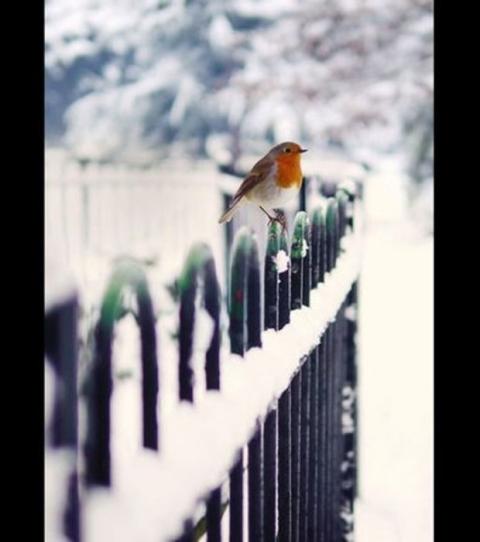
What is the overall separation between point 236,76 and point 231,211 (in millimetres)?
328

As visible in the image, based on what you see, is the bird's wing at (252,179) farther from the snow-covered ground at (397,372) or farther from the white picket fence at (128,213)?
the snow-covered ground at (397,372)

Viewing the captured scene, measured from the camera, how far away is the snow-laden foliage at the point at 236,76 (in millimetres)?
1367

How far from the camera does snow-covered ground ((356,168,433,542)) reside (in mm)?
1611

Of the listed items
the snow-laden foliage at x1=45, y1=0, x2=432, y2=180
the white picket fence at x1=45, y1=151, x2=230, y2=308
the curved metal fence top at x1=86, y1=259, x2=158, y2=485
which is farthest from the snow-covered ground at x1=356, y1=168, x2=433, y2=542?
the curved metal fence top at x1=86, y1=259, x2=158, y2=485

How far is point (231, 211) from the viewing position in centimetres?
128

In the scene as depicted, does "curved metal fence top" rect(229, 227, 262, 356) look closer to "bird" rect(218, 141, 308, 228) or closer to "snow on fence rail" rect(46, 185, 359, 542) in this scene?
"snow on fence rail" rect(46, 185, 359, 542)

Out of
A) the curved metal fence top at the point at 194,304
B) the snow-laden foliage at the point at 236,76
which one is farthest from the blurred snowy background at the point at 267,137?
the curved metal fence top at the point at 194,304

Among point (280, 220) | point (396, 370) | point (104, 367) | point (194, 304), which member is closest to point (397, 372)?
point (396, 370)

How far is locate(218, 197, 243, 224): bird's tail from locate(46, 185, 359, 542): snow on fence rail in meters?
0.07

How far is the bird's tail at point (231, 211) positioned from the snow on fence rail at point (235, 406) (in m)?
0.07

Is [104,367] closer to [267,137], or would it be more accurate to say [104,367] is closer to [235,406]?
[235,406]

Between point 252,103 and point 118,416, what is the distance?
0.76m
